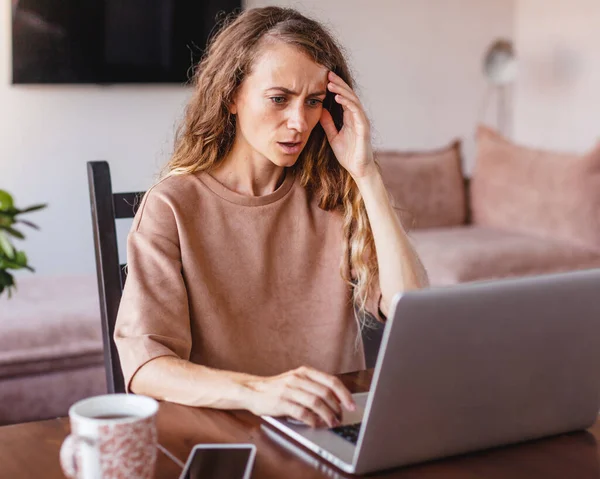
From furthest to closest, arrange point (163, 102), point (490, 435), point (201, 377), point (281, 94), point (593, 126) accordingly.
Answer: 1. point (593, 126)
2. point (163, 102)
3. point (281, 94)
4. point (201, 377)
5. point (490, 435)

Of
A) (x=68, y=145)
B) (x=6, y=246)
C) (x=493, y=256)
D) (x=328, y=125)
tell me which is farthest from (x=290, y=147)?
(x=68, y=145)

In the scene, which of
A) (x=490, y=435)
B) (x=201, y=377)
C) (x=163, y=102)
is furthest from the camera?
(x=163, y=102)

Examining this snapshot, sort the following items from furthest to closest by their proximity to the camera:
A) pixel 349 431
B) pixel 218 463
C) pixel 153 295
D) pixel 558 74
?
pixel 558 74 → pixel 153 295 → pixel 349 431 → pixel 218 463

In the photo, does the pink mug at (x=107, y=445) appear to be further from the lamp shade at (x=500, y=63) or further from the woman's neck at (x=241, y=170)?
the lamp shade at (x=500, y=63)

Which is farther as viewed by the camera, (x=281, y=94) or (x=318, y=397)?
(x=281, y=94)

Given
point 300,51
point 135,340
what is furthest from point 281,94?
point 135,340

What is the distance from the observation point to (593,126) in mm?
4160

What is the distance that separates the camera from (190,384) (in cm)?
111

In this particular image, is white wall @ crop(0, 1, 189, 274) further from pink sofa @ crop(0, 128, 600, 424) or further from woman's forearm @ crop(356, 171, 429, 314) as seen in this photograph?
woman's forearm @ crop(356, 171, 429, 314)

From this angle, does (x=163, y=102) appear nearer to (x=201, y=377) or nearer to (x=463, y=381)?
(x=201, y=377)

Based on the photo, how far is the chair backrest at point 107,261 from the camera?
1.35m

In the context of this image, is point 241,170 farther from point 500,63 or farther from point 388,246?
point 500,63

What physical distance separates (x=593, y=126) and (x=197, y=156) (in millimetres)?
3195

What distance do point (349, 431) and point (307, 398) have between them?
6 cm
